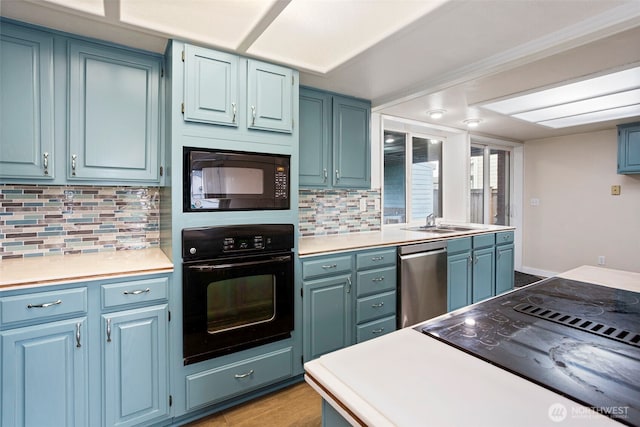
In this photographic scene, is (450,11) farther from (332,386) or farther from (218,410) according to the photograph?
(218,410)

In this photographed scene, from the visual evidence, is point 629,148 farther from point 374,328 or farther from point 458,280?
point 374,328

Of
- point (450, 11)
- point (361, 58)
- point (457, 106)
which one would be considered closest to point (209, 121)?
point (361, 58)

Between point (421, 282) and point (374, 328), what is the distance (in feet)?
2.02

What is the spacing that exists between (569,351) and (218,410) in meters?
1.92

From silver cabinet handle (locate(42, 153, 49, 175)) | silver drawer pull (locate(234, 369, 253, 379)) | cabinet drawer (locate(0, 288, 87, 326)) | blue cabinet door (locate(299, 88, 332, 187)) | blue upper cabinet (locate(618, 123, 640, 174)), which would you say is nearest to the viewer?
cabinet drawer (locate(0, 288, 87, 326))

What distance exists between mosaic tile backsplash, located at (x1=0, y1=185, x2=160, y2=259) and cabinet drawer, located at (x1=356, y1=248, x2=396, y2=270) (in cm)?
149

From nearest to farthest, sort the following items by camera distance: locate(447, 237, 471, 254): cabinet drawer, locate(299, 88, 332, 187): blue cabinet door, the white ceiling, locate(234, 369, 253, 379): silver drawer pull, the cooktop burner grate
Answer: the cooktop burner grate → the white ceiling → locate(234, 369, 253, 379): silver drawer pull → locate(299, 88, 332, 187): blue cabinet door → locate(447, 237, 471, 254): cabinet drawer

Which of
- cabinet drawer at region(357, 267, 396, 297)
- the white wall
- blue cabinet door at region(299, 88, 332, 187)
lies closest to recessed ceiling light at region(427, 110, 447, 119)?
blue cabinet door at region(299, 88, 332, 187)

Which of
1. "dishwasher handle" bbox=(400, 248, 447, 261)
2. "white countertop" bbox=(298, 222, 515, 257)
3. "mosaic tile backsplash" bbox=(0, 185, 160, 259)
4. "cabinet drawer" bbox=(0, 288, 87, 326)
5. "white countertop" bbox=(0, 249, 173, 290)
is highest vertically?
"mosaic tile backsplash" bbox=(0, 185, 160, 259)

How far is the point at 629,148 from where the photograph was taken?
3.91 m

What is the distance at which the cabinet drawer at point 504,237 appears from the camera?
145 inches

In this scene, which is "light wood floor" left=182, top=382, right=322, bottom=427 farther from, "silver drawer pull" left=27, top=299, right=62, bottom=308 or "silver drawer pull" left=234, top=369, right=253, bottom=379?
"silver drawer pull" left=27, top=299, right=62, bottom=308

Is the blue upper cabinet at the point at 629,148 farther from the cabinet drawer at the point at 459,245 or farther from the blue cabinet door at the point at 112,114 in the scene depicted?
the blue cabinet door at the point at 112,114

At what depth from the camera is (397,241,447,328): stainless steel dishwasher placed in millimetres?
2729
